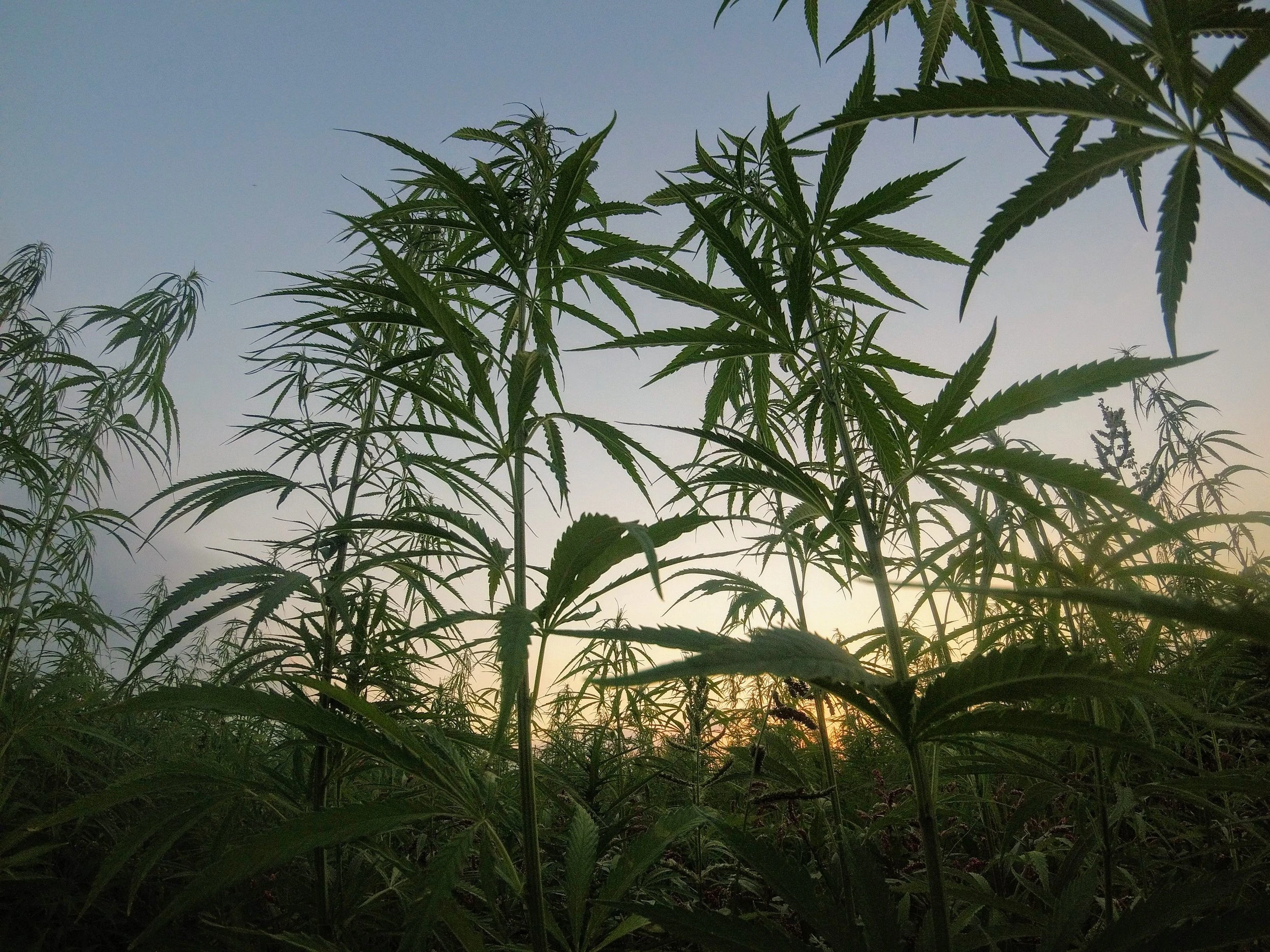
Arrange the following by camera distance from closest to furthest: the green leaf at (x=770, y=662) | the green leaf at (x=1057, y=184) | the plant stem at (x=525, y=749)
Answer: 1. the green leaf at (x=770, y=662)
2. the green leaf at (x=1057, y=184)
3. the plant stem at (x=525, y=749)

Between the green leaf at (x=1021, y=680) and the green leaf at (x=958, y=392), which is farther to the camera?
the green leaf at (x=958, y=392)

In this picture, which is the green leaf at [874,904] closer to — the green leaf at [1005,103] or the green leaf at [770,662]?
the green leaf at [770,662]

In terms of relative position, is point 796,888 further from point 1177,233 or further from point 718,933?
point 1177,233

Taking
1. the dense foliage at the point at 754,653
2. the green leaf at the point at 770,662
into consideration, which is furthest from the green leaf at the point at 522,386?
the green leaf at the point at 770,662

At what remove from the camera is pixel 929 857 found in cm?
64

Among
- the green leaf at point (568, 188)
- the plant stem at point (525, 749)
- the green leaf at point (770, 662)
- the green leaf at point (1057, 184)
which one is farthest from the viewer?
the green leaf at point (568, 188)

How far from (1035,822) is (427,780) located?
1.60 metres

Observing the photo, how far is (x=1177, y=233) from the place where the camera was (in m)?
0.53

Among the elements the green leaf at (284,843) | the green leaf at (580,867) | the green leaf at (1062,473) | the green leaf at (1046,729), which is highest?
the green leaf at (1062,473)

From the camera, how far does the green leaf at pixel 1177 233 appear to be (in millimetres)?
526

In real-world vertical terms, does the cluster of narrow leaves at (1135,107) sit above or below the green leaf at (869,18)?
below

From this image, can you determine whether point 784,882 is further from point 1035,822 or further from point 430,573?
point 1035,822

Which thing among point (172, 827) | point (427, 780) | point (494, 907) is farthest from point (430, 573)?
point (172, 827)

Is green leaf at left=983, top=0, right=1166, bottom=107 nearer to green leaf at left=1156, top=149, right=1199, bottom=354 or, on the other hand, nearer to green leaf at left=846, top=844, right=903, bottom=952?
green leaf at left=1156, top=149, right=1199, bottom=354
